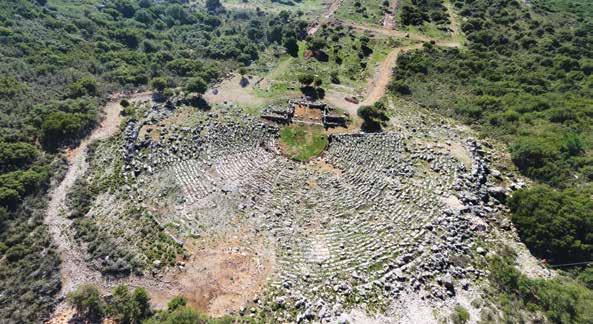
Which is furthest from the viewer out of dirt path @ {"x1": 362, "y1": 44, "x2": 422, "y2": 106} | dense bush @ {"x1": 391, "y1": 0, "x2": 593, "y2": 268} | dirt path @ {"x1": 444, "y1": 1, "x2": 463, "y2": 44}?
dirt path @ {"x1": 444, "y1": 1, "x2": 463, "y2": 44}

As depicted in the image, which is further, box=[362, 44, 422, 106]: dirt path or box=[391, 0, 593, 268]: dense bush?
box=[362, 44, 422, 106]: dirt path

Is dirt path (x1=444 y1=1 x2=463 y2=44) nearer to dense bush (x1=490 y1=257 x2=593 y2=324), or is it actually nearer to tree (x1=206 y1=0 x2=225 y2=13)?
dense bush (x1=490 y1=257 x2=593 y2=324)

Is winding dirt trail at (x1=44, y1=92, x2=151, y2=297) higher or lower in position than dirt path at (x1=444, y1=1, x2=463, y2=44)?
lower

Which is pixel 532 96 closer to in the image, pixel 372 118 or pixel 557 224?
pixel 372 118

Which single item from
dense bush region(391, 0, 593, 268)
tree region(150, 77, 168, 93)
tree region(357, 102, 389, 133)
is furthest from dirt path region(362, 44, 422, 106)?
tree region(150, 77, 168, 93)

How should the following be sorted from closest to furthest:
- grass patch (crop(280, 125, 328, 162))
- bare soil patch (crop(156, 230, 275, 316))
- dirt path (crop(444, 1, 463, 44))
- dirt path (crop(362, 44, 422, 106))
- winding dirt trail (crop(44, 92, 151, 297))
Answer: bare soil patch (crop(156, 230, 275, 316))
winding dirt trail (crop(44, 92, 151, 297))
grass patch (crop(280, 125, 328, 162))
dirt path (crop(362, 44, 422, 106))
dirt path (crop(444, 1, 463, 44))

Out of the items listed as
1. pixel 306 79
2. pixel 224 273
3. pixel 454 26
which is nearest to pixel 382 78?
pixel 306 79

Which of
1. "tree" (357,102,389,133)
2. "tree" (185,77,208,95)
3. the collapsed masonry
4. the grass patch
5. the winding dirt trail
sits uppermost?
"tree" (185,77,208,95)
